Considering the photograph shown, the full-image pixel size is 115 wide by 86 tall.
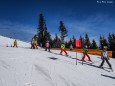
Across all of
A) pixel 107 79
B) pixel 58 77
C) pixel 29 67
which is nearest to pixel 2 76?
pixel 29 67

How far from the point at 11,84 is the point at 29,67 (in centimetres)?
344

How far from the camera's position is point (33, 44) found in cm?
3095

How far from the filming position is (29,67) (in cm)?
1231

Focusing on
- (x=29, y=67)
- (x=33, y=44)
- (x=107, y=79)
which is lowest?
(x=107, y=79)

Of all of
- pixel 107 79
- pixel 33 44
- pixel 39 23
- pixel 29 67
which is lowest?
pixel 107 79

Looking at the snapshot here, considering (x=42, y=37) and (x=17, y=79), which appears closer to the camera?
(x=17, y=79)

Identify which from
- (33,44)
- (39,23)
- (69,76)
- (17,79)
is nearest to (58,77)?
(69,76)

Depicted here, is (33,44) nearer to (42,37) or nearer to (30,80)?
(30,80)

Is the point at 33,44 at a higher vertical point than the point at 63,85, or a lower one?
higher

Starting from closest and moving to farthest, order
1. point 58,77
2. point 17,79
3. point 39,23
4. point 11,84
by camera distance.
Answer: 1. point 11,84
2. point 17,79
3. point 58,77
4. point 39,23

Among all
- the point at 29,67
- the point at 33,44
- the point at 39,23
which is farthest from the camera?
the point at 39,23

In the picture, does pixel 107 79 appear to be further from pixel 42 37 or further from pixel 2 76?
pixel 42 37

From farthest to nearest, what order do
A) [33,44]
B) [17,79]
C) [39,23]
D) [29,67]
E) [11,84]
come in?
[39,23], [33,44], [29,67], [17,79], [11,84]

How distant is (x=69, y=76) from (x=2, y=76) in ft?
15.1
